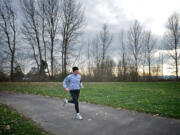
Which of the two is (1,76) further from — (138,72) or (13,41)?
(138,72)

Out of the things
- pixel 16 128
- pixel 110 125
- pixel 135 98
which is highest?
pixel 16 128

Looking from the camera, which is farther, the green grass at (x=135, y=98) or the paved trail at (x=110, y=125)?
the green grass at (x=135, y=98)

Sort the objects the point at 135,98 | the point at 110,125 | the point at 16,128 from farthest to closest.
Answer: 1. the point at 135,98
2. the point at 110,125
3. the point at 16,128

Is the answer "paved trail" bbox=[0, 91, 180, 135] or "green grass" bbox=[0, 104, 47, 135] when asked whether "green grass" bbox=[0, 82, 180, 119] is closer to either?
"paved trail" bbox=[0, 91, 180, 135]

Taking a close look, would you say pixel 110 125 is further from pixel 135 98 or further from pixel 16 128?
pixel 135 98

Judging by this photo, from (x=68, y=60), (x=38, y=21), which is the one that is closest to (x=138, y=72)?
(x=68, y=60)

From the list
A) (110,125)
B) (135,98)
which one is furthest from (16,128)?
(135,98)

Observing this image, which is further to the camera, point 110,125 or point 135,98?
point 135,98

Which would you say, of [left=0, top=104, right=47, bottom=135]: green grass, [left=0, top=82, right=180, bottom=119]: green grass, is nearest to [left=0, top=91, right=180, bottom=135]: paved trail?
[left=0, top=104, right=47, bottom=135]: green grass

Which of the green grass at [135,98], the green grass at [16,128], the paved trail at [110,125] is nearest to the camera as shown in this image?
the green grass at [16,128]

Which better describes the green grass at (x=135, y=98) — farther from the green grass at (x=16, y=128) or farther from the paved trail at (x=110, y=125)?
the green grass at (x=16, y=128)

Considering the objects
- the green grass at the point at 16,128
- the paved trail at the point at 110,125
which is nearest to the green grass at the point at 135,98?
the paved trail at the point at 110,125

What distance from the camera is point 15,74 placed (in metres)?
26.5

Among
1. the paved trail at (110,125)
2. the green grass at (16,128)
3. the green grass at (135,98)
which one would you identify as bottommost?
the green grass at (135,98)
